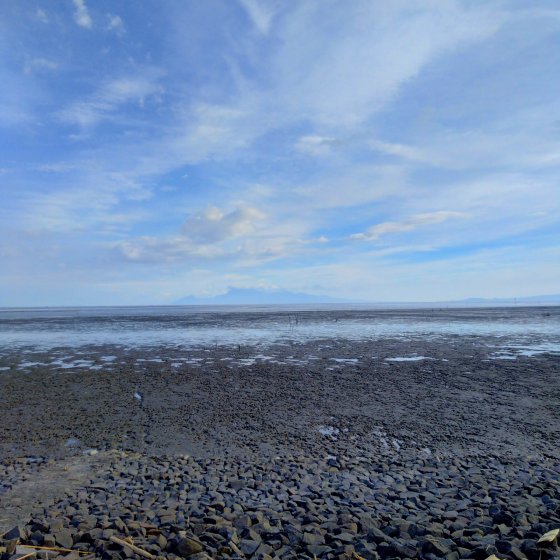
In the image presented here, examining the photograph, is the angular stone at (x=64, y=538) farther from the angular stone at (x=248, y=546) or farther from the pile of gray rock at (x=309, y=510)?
the angular stone at (x=248, y=546)

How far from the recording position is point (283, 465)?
8.58 metres

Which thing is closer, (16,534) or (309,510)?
(16,534)

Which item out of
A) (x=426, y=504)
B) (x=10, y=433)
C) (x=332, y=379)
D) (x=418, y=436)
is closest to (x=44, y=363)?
(x=10, y=433)

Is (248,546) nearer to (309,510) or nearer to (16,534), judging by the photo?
(309,510)

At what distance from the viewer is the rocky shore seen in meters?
5.45

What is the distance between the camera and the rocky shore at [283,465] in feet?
17.9

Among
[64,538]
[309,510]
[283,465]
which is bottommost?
[283,465]

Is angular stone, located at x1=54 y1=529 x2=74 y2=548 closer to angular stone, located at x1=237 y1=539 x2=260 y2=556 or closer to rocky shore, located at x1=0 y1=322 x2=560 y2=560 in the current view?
rocky shore, located at x1=0 y1=322 x2=560 y2=560

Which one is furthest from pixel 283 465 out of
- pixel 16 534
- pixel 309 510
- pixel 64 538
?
pixel 16 534

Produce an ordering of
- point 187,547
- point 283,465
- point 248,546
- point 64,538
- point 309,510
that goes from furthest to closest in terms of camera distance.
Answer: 1. point 283,465
2. point 309,510
3. point 64,538
4. point 248,546
5. point 187,547

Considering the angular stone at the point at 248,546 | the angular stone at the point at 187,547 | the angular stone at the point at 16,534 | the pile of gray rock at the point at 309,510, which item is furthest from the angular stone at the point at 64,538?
the angular stone at the point at 248,546

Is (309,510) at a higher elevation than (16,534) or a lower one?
lower

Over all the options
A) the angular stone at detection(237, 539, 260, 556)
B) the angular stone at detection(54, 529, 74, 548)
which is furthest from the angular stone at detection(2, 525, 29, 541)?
the angular stone at detection(237, 539, 260, 556)

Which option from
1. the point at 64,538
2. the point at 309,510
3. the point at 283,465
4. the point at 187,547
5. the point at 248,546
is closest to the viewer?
the point at 187,547
